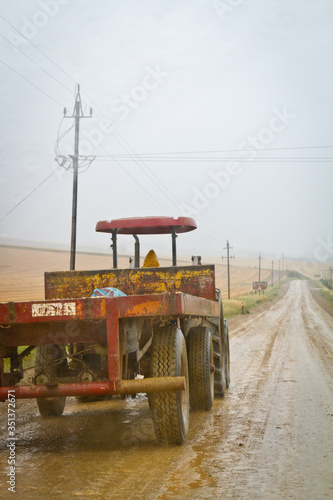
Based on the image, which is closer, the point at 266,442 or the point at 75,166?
the point at 266,442

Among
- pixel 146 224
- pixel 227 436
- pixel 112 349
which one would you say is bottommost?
pixel 227 436

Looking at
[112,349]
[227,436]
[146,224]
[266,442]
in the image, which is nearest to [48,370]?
[112,349]

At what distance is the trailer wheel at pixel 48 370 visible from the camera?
232 inches

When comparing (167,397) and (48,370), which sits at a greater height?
(48,370)

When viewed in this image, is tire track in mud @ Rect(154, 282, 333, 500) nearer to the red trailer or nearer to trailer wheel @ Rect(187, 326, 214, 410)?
trailer wheel @ Rect(187, 326, 214, 410)

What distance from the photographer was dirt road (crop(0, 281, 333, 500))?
4.32 metres

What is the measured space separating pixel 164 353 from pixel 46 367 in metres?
1.50

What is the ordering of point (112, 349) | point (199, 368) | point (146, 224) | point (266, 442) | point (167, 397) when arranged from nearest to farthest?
1. point (112, 349)
2. point (167, 397)
3. point (266, 442)
4. point (199, 368)
5. point (146, 224)

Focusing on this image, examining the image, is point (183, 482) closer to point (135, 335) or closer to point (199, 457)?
point (199, 457)

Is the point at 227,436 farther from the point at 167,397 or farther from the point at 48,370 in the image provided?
the point at 48,370

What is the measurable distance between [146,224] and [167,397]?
3221mm

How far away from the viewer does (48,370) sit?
6.34 meters

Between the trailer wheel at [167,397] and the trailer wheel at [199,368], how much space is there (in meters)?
1.46

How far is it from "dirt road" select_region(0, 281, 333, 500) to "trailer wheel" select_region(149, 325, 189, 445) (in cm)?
16
